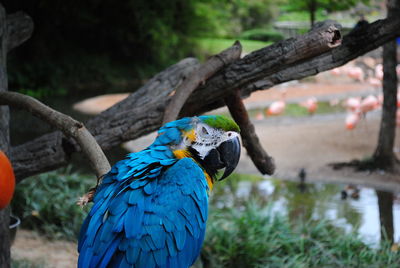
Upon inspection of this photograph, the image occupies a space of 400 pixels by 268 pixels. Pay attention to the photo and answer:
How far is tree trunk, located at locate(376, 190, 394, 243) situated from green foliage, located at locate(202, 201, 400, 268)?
0.48 metres

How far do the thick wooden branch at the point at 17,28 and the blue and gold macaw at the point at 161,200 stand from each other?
1.27 m

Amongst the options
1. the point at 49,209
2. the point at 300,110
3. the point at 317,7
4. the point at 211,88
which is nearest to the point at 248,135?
the point at 211,88

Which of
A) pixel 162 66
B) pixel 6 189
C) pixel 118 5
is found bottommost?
pixel 162 66

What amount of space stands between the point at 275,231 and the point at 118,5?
359 inches

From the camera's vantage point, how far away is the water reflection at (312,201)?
4180mm

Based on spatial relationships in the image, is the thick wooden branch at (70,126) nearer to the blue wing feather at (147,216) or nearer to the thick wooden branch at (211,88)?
the blue wing feather at (147,216)

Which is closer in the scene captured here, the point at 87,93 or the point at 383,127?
the point at 383,127

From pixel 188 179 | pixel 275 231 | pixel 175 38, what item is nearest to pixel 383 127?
→ pixel 275 231

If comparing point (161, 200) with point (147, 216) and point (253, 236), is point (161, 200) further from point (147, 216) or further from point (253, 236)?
point (253, 236)

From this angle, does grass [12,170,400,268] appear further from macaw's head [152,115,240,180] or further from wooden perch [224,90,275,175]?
macaw's head [152,115,240,180]

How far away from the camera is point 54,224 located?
3652mm

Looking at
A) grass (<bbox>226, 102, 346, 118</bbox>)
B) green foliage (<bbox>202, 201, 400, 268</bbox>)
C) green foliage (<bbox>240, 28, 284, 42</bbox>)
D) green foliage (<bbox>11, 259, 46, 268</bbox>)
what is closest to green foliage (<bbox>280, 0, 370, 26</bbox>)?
green foliage (<bbox>240, 28, 284, 42</bbox>)

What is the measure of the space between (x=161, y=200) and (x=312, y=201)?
3546mm

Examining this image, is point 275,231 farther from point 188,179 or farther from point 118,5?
point 118,5
